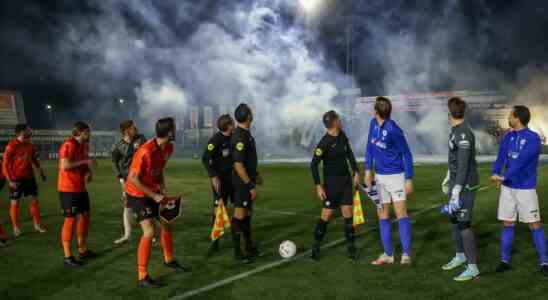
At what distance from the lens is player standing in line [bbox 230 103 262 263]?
606 cm

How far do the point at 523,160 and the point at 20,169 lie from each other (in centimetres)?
931

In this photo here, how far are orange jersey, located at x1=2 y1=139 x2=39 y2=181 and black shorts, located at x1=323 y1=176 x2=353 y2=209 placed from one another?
6616 mm

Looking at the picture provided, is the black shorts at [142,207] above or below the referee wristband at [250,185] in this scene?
below

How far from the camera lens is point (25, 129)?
8.57 metres

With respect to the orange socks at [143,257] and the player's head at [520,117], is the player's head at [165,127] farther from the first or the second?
the player's head at [520,117]

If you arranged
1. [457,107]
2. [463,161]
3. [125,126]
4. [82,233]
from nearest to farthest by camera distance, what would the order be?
[463,161], [457,107], [82,233], [125,126]

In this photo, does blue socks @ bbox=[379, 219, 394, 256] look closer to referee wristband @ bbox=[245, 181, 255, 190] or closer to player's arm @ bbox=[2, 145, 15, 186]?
referee wristband @ bbox=[245, 181, 255, 190]

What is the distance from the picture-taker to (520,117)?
5254mm

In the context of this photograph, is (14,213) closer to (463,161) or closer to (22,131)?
(22,131)

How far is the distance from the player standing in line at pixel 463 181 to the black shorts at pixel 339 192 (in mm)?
1453

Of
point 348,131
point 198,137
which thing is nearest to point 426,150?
point 348,131

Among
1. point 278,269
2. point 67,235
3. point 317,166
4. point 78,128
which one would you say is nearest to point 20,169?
point 78,128

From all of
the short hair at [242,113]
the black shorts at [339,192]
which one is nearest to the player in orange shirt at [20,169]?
the short hair at [242,113]

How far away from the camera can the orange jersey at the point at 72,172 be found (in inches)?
249
